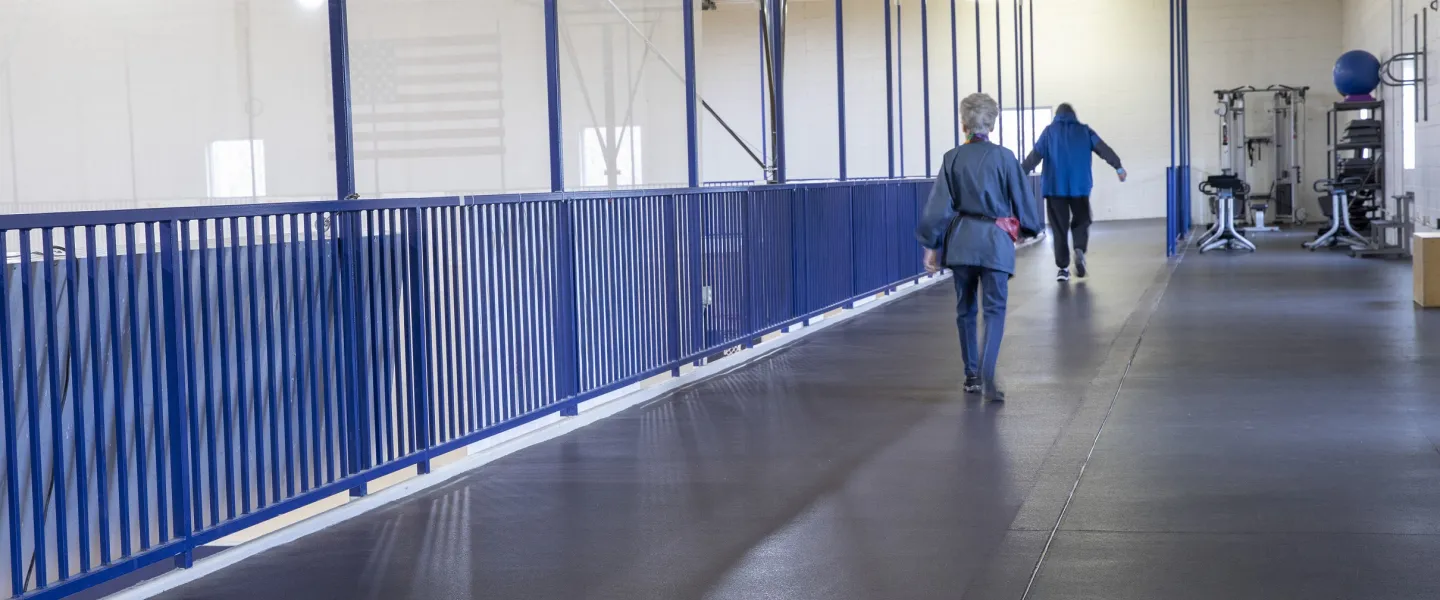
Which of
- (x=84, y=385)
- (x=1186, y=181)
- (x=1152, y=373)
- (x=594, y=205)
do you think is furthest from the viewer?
(x=1186, y=181)

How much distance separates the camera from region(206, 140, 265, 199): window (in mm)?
23594

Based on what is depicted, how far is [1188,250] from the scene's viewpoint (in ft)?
57.0

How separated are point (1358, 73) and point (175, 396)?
1740 centimetres

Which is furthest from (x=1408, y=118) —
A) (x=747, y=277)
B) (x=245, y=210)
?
(x=245, y=210)

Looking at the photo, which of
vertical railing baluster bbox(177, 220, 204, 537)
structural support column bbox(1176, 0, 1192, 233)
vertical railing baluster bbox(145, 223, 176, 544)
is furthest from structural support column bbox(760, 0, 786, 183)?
structural support column bbox(1176, 0, 1192, 233)

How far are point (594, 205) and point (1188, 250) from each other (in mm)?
12430

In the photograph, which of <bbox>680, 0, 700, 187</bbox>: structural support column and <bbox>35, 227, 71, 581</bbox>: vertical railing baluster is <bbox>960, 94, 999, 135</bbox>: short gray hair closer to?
<bbox>680, 0, 700, 187</bbox>: structural support column

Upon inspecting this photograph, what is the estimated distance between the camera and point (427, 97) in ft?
71.3

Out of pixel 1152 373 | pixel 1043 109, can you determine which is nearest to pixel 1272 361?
pixel 1152 373

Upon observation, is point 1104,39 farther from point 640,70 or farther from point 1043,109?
point 640,70

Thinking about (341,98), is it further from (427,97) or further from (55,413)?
(427,97)

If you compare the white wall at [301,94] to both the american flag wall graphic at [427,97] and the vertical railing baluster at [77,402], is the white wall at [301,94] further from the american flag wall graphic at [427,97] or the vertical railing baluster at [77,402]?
the vertical railing baluster at [77,402]

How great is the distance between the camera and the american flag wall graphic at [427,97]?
21.6 meters

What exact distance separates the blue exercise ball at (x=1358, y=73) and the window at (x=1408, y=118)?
84 centimetres
